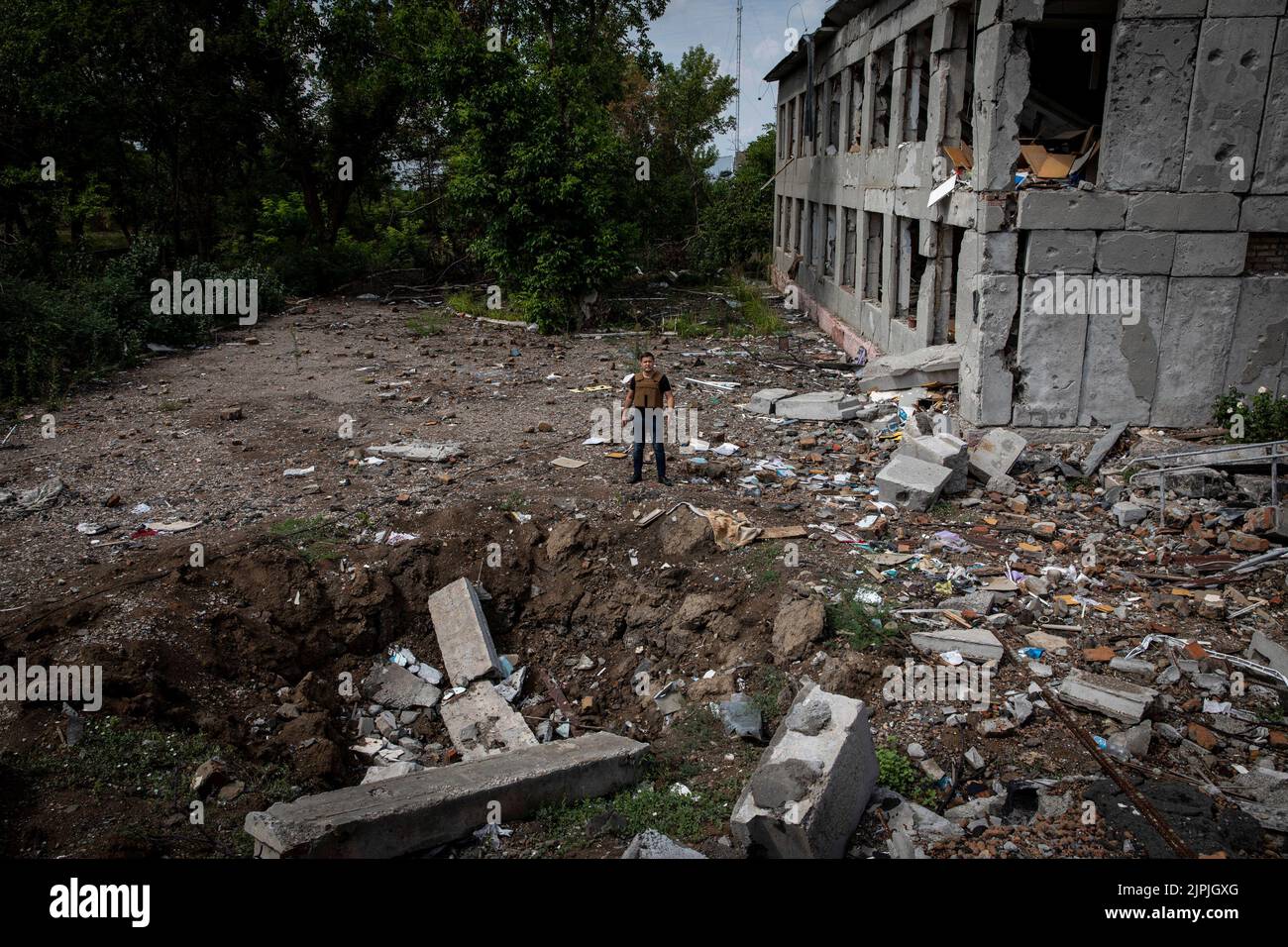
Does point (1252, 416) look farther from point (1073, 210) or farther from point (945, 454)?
point (945, 454)

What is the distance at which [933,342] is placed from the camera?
11648mm

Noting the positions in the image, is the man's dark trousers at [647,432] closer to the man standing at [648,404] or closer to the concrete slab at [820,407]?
the man standing at [648,404]

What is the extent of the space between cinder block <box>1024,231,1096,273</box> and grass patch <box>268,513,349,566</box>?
7.23 m

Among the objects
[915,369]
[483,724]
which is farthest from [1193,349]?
[483,724]

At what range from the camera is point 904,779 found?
474 cm

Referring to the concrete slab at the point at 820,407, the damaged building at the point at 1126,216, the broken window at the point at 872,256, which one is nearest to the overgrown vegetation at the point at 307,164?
the broken window at the point at 872,256

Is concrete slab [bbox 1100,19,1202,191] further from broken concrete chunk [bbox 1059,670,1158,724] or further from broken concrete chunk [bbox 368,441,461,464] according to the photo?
broken concrete chunk [bbox 368,441,461,464]

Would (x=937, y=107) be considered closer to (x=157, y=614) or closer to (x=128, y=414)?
(x=157, y=614)

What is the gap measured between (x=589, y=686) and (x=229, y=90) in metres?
18.7

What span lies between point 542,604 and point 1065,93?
10180 mm

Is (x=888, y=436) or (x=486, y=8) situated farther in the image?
(x=486, y=8)

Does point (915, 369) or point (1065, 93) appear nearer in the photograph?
point (915, 369)

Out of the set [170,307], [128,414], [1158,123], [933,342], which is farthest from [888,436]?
[170,307]

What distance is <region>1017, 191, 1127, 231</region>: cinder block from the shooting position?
28.9 ft
